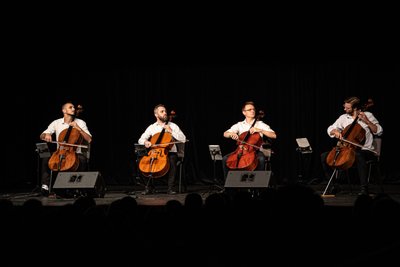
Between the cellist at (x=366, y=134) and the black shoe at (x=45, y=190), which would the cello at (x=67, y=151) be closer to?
the black shoe at (x=45, y=190)

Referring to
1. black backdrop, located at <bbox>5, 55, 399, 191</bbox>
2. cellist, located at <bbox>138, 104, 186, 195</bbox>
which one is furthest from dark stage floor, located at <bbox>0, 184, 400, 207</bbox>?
→ black backdrop, located at <bbox>5, 55, 399, 191</bbox>

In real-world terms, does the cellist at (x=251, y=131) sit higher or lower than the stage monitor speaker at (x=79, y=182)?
higher

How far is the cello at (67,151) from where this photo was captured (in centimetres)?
801

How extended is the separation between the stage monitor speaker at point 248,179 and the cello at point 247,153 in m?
0.52

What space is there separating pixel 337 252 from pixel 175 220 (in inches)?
35.6

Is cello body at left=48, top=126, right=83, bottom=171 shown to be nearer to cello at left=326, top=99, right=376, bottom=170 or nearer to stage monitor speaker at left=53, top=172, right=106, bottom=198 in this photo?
stage monitor speaker at left=53, top=172, right=106, bottom=198

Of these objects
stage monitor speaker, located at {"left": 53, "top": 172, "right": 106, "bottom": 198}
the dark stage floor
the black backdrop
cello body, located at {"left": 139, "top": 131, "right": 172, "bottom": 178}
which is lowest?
the dark stage floor

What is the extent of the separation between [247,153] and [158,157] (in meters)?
1.43

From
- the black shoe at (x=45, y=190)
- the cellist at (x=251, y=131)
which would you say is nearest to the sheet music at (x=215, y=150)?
the cellist at (x=251, y=131)

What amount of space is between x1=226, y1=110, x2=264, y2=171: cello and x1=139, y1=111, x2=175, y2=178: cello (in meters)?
1.02

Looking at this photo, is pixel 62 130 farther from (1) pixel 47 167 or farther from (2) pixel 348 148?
(2) pixel 348 148

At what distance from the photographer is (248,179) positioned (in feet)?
23.9

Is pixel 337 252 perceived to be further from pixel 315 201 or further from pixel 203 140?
pixel 203 140

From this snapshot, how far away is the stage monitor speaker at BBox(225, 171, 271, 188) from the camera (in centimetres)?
714
